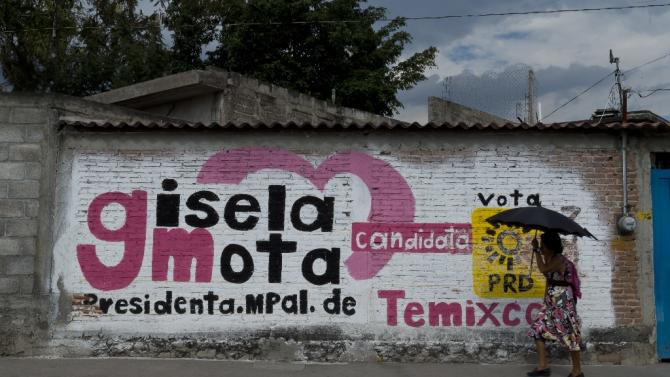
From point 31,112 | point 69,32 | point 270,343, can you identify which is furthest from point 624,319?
point 69,32

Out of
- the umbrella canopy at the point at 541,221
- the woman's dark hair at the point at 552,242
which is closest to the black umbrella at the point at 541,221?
the umbrella canopy at the point at 541,221

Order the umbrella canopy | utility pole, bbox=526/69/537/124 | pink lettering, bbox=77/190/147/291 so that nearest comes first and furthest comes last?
the umbrella canopy < pink lettering, bbox=77/190/147/291 < utility pole, bbox=526/69/537/124

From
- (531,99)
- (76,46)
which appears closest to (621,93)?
(531,99)

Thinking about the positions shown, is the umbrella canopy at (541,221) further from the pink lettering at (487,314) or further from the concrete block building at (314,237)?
the pink lettering at (487,314)

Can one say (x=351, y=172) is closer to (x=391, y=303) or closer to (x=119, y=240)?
(x=391, y=303)

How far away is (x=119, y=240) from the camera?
26.4 feet

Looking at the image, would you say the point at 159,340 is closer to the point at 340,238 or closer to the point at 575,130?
the point at 340,238

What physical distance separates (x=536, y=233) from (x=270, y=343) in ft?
11.6

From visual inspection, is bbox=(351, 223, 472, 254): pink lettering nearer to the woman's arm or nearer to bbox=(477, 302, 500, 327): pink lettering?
bbox=(477, 302, 500, 327): pink lettering

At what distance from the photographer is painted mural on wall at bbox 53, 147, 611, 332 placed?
7.92m

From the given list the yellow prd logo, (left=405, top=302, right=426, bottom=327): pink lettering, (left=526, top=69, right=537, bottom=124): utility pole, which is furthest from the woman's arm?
(left=526, top=69, right=537, bottom=124): utility pole

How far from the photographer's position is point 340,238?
8.02 metres

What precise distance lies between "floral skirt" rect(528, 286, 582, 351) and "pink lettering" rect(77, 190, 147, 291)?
4.88 metres

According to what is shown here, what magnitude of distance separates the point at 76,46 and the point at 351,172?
19.0 meters
